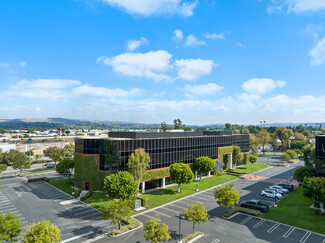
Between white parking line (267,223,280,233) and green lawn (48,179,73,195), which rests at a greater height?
white parking line (267,223,280,233)

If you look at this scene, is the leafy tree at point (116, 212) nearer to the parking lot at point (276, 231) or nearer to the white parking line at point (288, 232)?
the parking lot at point (276, 231)

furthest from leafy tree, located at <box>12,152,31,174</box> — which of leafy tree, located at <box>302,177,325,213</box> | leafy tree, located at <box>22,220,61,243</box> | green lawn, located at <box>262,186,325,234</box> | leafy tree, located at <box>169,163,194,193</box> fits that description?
leafy tree, located at <box>302,177,325,213</box>

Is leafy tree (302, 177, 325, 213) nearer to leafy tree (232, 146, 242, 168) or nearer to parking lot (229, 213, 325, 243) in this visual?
parking lot (229, 213, 325, 243)

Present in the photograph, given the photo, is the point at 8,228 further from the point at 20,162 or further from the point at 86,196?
the point at 20,162

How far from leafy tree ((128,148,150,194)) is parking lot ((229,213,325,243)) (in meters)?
23.8

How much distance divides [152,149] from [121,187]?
19.6 meters

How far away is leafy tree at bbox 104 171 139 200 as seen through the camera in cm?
4284

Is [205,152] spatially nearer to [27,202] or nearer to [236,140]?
[236,140]

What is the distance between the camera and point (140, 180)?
56.1 meters

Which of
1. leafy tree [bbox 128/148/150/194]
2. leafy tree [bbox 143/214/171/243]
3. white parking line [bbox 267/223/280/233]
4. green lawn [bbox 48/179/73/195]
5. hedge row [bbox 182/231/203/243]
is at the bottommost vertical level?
green lawn [bbox 48/179/73/195]

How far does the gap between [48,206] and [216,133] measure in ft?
225

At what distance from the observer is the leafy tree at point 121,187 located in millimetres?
42844

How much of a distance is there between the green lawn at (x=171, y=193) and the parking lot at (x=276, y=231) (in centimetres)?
1743

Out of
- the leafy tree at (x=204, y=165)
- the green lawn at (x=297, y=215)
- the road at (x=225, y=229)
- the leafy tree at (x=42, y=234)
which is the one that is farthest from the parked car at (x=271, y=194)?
the leafy tree at (x=42, y=234)
